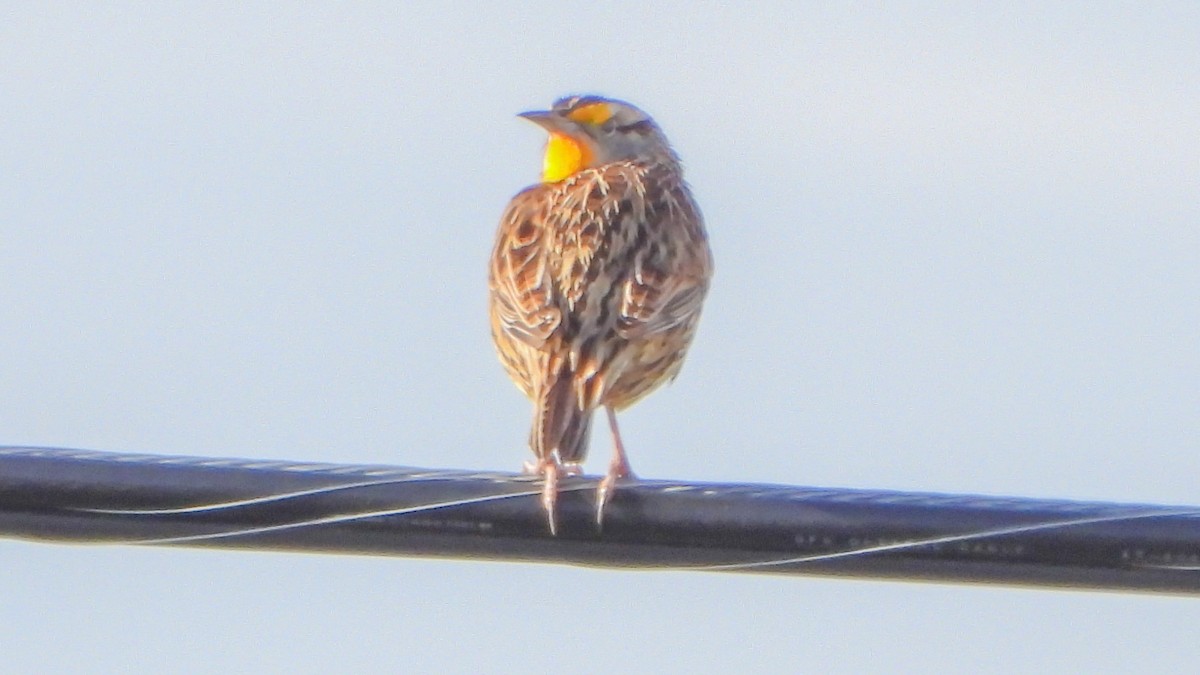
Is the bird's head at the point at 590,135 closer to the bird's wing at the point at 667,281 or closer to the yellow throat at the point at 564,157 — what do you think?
the yellow throat at the point at 564,157

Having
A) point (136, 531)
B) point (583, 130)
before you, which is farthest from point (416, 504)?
point (583, 130)

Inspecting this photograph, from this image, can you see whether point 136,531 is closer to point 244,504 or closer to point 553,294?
point 244,504

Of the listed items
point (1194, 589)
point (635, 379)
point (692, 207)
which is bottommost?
point (1194, 589)

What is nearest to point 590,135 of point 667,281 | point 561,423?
point 667,281

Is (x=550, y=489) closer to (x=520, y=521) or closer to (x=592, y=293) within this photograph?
(x=520, y=521)

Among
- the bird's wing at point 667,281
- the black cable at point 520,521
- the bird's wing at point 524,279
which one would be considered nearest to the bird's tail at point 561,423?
the bird's wing at point 524,279

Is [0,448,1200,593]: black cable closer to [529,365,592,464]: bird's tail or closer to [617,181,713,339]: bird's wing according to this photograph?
[529,365,592,464]: bird's tail

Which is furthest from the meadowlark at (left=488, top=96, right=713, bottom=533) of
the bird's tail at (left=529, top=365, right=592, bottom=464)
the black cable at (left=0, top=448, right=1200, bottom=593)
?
the black cable at (left=0, top=448, right=1200, bottom=593)
